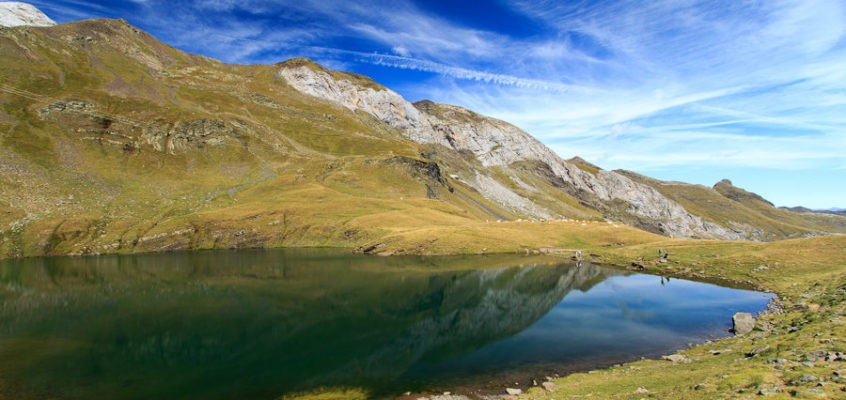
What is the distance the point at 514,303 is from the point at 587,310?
384 inches

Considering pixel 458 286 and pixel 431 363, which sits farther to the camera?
pixel 458 286

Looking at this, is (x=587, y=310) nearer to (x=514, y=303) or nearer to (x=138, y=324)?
(x=514, y=303)

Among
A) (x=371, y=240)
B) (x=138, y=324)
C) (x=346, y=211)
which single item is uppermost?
(x=346, y=211)

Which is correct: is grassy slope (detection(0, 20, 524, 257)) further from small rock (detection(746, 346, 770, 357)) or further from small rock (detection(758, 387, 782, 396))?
small rock (detection(758, 387, 782, 396))

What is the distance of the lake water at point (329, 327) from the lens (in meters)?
30.1

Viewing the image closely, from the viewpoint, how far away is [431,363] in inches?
1307

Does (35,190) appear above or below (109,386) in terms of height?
above

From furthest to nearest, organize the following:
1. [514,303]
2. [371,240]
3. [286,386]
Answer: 1. [371,240]
2. [514,303]
3. [286,386]

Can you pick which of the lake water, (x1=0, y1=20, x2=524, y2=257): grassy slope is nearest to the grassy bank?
the lake water

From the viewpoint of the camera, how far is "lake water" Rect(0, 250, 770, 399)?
1184 inches

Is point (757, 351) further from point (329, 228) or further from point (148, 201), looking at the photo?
point (148, 201)

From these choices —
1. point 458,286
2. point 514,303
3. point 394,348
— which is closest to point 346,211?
point 458,286

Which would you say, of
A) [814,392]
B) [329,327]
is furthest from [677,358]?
[329,327]

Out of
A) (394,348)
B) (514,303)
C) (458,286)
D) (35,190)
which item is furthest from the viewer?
(35,190)
